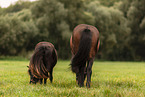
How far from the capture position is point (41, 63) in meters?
7.07

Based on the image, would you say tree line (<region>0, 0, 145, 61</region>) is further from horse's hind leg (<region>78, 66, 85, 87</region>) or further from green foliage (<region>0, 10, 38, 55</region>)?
horse's hind leg (<region>78, 66, 85, 87</region>)

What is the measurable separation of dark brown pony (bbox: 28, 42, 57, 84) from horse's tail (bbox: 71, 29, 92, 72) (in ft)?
3.93

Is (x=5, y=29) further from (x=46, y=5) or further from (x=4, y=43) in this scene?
(x=46, y=5)

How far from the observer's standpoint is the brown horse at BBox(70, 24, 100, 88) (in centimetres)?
631

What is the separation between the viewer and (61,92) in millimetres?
5078

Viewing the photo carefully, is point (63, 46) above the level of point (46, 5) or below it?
below

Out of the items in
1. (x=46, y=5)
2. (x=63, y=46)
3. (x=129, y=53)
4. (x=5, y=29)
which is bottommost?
(x=129, y=53)

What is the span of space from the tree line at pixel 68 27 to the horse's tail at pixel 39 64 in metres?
24.2

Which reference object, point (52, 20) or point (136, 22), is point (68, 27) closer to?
point (52, 20)

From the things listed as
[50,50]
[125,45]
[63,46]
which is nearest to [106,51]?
[125,45]

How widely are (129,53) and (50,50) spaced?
39.6 metres

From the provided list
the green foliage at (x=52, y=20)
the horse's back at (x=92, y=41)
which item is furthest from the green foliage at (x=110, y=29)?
the horse's back at (x=92, y=41)

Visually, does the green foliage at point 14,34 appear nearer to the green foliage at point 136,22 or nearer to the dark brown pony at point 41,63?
the green foliage at point 136,22

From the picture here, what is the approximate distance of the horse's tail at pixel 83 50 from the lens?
630 cm
